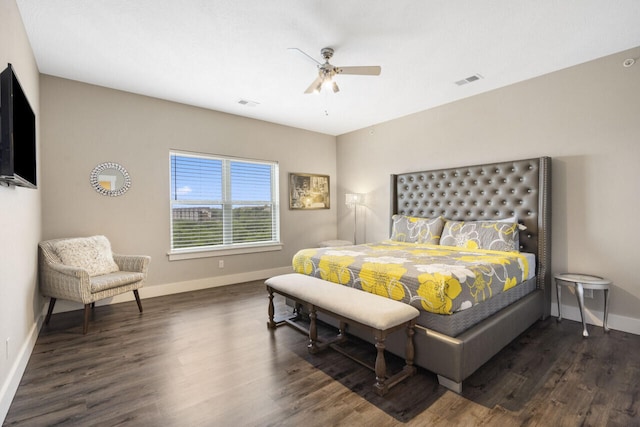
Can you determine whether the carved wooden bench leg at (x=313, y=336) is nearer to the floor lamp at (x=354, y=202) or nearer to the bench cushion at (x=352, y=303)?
the bench cushion at (x=352, y=303)

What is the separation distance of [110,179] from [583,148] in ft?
18.2

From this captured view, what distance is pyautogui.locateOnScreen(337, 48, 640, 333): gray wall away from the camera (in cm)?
289

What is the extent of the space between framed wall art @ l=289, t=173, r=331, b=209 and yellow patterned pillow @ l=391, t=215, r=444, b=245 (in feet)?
5.85

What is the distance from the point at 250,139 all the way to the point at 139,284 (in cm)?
280

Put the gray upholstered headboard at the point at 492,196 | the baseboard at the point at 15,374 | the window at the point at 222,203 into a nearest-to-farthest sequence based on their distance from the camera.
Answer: the baseboard at the point at 15,374 < the gray upholstered headboard at the point at 492,196 < the window at the point at 222,203

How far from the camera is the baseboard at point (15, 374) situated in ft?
5.63

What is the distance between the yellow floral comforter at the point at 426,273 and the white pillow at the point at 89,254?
7.32 ft

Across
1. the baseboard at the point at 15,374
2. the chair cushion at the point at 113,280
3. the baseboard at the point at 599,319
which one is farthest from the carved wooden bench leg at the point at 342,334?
the baseboard at the point at 599,319

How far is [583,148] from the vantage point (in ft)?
10.3

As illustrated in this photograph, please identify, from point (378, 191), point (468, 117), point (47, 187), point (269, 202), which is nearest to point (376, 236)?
point (378, 191)

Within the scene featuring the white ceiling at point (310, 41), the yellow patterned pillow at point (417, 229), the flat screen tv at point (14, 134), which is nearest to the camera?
the flat screen tv at point (14, 134)

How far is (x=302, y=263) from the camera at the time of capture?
3287 millimetres

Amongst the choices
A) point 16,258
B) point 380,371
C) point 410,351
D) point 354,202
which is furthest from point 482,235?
point 16,258

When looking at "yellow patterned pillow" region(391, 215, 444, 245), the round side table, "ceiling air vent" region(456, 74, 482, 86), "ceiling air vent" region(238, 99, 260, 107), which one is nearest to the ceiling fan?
"ceiling air vent" region(456, 74, 482, 86)
